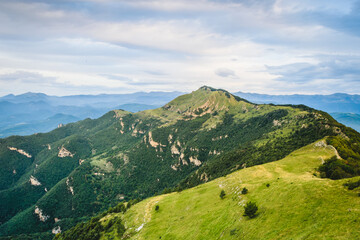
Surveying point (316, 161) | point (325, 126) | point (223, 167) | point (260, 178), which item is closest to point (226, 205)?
point (260, 178)

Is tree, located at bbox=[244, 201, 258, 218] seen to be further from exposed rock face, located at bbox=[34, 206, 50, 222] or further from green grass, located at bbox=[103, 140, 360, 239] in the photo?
exposed rock face, located at bbox=[34, 206, 50, 222]

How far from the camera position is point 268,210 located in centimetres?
4550

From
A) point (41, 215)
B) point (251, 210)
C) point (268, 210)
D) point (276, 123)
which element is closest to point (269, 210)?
point (268, 210)

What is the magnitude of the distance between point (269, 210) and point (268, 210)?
1.11 feet

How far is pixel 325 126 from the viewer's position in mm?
123062

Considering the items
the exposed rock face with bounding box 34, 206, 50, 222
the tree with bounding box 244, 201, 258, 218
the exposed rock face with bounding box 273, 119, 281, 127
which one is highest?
the exposed rock face with bounding box 273, 119, 281, 127

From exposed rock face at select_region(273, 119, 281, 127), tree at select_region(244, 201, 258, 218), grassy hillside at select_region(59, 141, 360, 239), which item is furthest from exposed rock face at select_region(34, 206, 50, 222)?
exposed rock face at select_region(273, 119, 281, 127)

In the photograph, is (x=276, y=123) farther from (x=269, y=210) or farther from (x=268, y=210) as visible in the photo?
(x=269, y=210)

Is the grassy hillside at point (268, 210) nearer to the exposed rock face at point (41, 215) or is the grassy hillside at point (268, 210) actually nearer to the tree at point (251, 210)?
the tree at point (251, 210)

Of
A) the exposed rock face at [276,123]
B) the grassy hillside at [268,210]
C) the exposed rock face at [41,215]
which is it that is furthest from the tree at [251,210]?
the exposed rock face at [41,215]

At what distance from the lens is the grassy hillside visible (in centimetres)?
3347

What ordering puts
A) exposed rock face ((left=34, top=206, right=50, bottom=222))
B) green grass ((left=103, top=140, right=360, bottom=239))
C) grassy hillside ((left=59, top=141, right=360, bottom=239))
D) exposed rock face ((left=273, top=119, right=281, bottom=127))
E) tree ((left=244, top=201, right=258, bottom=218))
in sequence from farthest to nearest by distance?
1. exposed rock face ((left=34, top=206, right=50, bottom=222))
2. exposed rock face ((left=273, top=119, right=281, bottom=127))
3. tree ((left=244, top=201, right=258, bottom=218))
4. grassy hillside ((left=59, top=141, right=360, bottom=239))
5. green grass ((left=103, top=140, right=360, bottom=239))

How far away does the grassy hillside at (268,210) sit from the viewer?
1318 inches

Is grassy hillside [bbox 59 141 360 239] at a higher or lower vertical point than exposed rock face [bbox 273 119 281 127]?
lower
